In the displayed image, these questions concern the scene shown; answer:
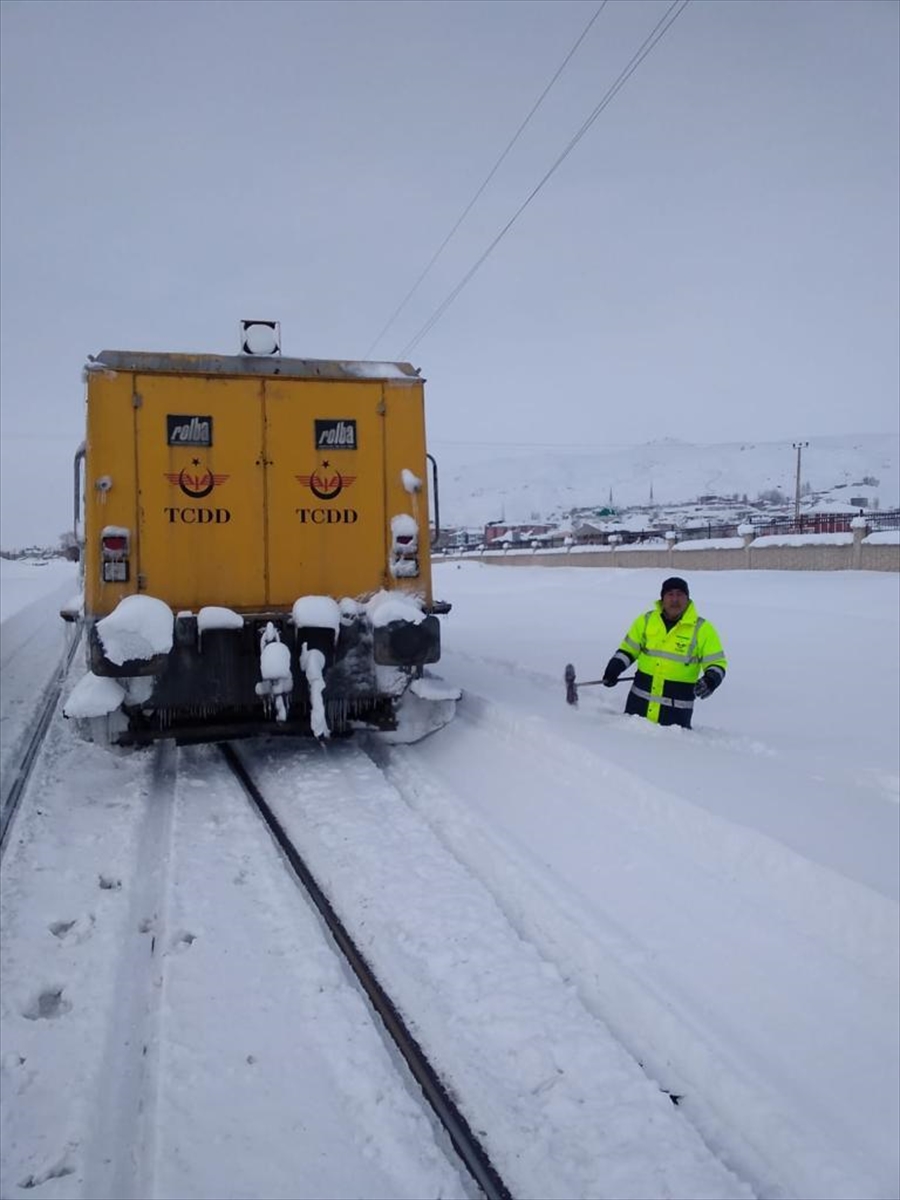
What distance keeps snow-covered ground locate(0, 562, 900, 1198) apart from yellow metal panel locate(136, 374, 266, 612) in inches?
61.4

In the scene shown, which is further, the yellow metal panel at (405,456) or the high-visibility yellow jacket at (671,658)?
the yellow metal panel at (405,456)

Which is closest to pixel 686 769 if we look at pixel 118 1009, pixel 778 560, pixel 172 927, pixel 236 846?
pixel 236 846

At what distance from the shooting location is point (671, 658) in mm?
6438

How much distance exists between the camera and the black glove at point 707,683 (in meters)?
5.95

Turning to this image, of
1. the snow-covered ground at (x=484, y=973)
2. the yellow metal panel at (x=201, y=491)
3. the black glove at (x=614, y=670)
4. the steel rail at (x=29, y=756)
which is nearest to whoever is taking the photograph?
the snow-covered ground at (x=484, y=973)

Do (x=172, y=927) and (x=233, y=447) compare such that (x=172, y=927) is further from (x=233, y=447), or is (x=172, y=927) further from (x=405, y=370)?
(x=405, y=370)

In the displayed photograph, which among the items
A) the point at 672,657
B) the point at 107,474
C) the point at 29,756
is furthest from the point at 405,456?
the point at 29,756

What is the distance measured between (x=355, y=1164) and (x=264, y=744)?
531cm

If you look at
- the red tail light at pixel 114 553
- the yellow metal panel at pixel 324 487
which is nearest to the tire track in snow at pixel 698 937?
the yellow metal panel at pixel 324 487

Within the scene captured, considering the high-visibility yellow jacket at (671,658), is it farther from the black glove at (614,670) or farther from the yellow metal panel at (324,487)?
the yellow metal panel at (324,487)

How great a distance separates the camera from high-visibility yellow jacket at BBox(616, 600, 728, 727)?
245 inches

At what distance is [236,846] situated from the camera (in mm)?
5004

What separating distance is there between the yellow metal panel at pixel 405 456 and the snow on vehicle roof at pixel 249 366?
6.1 inches

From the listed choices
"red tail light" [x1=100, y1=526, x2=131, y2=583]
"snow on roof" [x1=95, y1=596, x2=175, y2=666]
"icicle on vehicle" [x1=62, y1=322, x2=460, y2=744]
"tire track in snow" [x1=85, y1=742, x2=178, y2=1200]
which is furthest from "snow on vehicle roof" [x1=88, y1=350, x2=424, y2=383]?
"tire track in snow" [x1=85, y1=742, x2=178, y2=1200]
